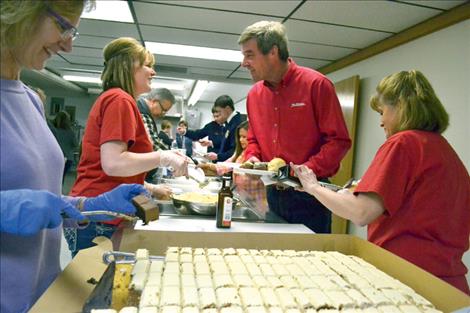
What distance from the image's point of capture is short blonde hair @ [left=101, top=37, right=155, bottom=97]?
1661mm

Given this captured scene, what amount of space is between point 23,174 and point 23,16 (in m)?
0.34

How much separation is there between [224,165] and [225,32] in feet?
6.76

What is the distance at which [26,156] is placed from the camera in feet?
2.74

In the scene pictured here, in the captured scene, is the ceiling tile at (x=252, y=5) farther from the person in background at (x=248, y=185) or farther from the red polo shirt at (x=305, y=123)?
the person in background at (x=248, y=185)

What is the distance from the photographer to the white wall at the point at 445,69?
2.68 m

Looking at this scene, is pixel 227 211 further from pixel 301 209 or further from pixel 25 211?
pixel 25 211

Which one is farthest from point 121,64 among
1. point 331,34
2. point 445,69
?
point 445,69

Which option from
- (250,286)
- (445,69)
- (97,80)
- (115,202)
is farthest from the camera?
(97,80)

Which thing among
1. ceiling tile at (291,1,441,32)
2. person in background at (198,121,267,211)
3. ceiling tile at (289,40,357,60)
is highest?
ceiling tile at (289,40,357,60)

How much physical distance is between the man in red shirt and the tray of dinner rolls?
2.51ft

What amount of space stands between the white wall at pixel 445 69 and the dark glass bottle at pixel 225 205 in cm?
200

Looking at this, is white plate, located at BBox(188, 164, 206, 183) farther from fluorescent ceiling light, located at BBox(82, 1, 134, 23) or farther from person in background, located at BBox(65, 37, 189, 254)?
fluorescent ceiling light, located at BBox(82, 1, 134, 23)

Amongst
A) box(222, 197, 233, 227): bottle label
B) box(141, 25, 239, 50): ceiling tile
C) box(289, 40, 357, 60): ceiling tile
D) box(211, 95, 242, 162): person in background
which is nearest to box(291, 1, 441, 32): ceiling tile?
box(289, 40, 357, 60): ceiling tile

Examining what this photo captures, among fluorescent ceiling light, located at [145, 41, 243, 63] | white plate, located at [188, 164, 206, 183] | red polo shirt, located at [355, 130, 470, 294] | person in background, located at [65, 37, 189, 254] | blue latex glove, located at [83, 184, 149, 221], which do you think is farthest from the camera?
fluorescent ceiling light, located at [145, 41, 243, 63]
